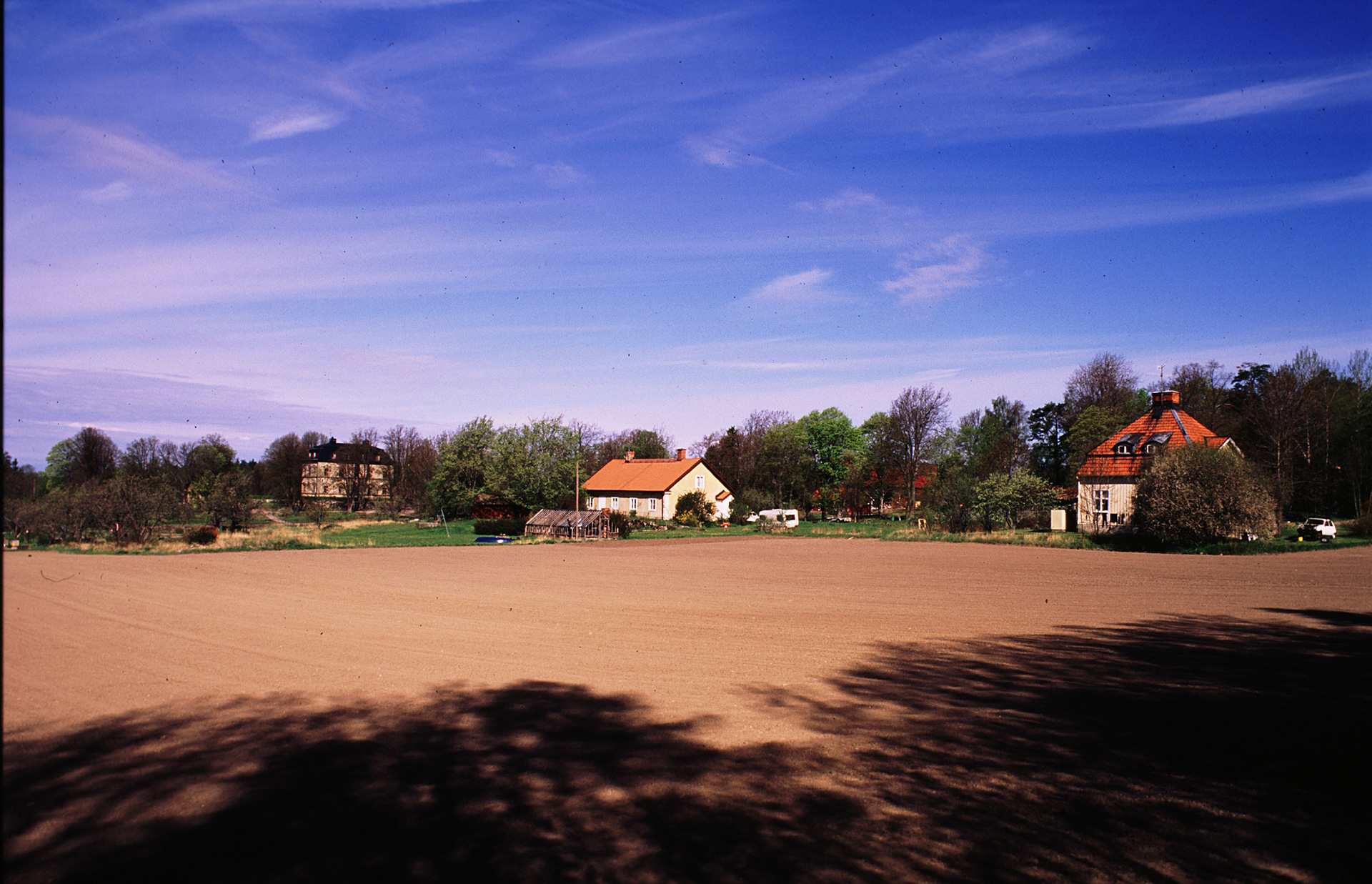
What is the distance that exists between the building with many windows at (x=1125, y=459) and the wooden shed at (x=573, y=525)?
2906 cm

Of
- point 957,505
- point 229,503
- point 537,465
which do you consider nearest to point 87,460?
point 229,503

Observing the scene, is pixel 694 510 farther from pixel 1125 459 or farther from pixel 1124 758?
pixel 1124 758

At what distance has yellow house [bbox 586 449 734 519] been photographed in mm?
68000

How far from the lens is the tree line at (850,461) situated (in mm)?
45656

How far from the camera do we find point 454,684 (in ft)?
35.1

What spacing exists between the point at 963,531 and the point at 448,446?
5012cm

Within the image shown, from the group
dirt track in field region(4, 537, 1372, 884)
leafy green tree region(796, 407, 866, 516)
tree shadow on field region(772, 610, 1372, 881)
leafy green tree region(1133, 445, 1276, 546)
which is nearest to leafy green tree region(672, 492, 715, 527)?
leafy green tree region(796, 407, 866, 516)

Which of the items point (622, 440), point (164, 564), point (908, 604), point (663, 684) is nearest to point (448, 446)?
point (622, 440)

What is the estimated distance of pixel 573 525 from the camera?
47.9m

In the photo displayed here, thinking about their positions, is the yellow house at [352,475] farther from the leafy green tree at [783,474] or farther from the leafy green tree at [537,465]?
the leafy green tree at [783,474]

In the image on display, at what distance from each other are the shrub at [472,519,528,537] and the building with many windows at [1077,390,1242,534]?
37.3 meters

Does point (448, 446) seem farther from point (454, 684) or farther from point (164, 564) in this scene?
point (454, 684)

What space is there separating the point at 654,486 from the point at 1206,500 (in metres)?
44.0

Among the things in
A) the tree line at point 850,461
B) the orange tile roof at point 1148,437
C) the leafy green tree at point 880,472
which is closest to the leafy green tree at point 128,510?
the tree line at point 850,461
